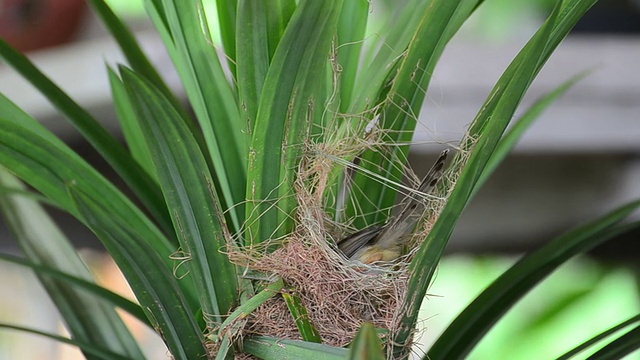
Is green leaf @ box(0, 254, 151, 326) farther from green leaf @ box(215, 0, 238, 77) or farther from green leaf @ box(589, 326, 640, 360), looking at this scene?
green leaf @ box(589, 326, 640, 360)

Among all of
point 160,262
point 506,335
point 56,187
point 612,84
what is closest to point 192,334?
point 160,262

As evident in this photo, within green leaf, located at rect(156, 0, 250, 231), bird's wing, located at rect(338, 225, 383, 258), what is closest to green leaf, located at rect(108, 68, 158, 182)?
green leaf, located at rect(156, 0, 250, 231)

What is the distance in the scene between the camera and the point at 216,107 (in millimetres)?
498

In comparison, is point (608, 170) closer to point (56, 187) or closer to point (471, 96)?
point (471, 96)

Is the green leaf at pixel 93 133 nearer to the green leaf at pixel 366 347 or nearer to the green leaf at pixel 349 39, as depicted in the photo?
the green leaf at pixel 349 39

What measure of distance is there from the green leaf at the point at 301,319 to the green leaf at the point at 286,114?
6cm

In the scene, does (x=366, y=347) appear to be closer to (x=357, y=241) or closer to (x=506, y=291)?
(x=357, y=241)

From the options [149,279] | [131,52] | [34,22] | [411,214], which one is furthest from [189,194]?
[34,22]

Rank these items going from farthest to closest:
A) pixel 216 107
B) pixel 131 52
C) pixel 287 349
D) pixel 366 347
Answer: pixel 131 52 < pixel 216 107 < pixel 287 349 < pixel 366 347

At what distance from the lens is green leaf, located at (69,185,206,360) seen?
1.21 ft

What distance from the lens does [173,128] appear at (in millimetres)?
383

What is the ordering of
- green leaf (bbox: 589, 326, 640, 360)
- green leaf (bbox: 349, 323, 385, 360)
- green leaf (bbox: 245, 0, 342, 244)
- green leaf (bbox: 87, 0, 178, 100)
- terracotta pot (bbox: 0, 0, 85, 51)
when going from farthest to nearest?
1. terracotta pot (bbox: 0, 0, 85, 51)
2. green leaf (bbox: 87, 0, 178, 100)
3. green leaf (bbox: 589, 326, 640, 360)
4. green leaf (bbox: 245, 0, 342, 244)
5. green leaf (bbox: 349, 323, 385, 360)

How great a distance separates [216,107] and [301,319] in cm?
19

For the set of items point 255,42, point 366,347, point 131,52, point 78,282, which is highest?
point 131,52
